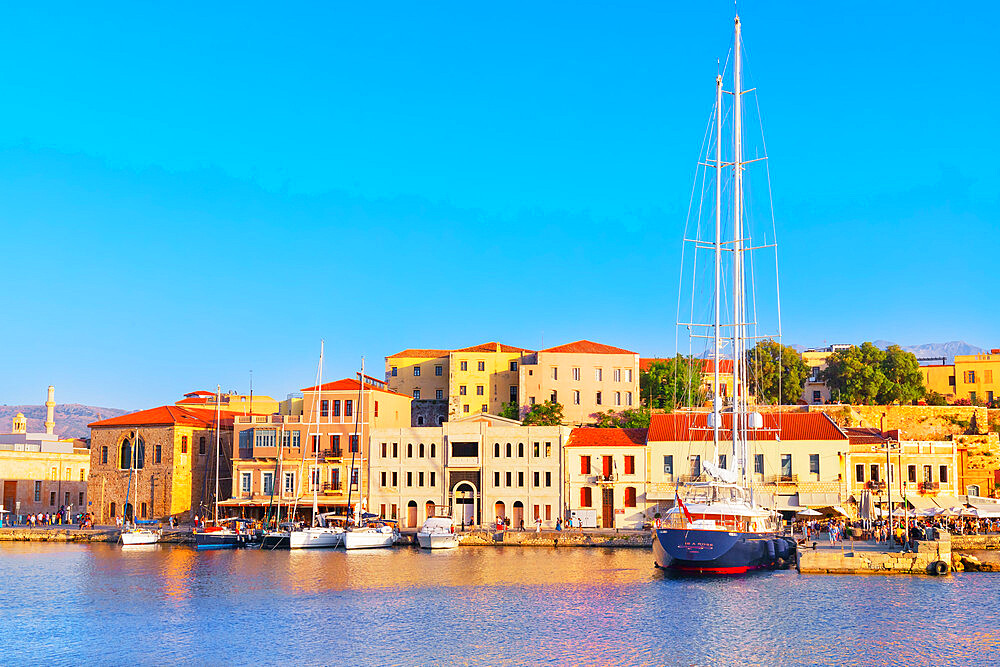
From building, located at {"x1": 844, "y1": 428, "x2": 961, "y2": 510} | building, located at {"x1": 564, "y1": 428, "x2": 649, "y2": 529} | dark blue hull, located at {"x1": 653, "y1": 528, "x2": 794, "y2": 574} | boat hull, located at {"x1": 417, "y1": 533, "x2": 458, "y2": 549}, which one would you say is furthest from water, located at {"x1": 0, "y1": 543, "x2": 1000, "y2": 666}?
building, located at {"x1": 844, "y1": 428, "x2": 961, "y2": 510}

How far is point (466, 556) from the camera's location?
2295 inches

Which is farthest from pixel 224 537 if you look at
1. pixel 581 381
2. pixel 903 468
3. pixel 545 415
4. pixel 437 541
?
pixel 903 468

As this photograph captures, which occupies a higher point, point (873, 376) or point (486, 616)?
point (873, 376)

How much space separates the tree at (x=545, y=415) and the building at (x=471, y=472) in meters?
6.37

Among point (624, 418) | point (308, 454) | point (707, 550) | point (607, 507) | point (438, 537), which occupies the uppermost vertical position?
point (624, 418)

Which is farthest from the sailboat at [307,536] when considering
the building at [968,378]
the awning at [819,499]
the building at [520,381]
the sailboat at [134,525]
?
the building at [968,378]

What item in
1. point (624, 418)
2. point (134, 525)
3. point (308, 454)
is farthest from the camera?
point (624, 418)

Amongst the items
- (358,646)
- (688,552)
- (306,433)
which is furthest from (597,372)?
(358,646)

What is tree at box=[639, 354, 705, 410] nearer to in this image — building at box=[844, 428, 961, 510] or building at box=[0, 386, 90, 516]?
building at box=[844, 428, 961, 510]

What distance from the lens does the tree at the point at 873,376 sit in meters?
89.8

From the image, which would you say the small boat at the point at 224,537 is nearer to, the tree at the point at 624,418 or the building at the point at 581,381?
the building at the point at 581,381

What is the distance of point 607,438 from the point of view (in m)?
71.4

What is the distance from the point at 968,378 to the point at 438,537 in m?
59.4

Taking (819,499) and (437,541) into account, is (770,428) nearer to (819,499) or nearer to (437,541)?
(819,499)
